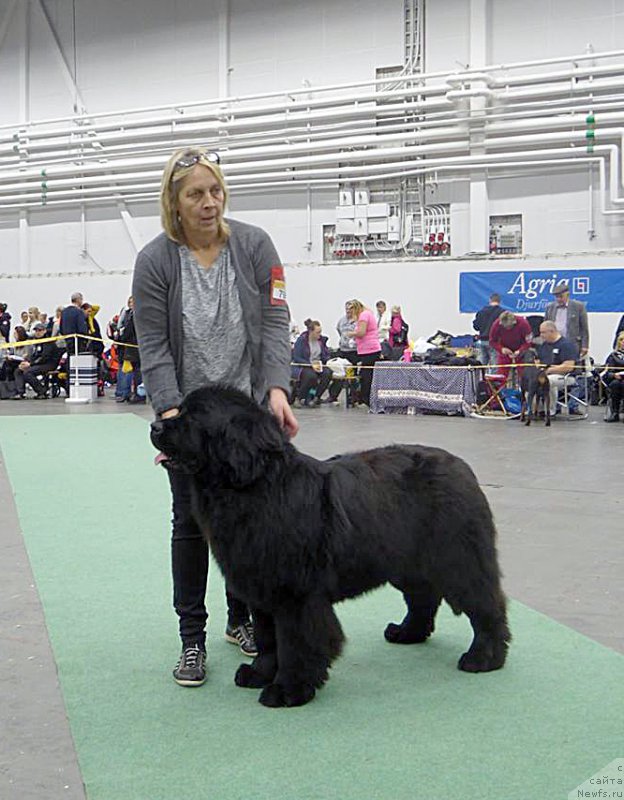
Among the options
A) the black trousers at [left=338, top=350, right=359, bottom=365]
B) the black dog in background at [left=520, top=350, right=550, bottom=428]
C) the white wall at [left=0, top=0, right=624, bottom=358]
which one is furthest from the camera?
the white wall at [left=0, top=0, right=624, bottom=358]

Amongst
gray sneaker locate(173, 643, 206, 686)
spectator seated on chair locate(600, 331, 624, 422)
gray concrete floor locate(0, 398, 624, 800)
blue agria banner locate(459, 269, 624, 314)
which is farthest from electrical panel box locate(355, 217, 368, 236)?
gray sneaker locate(173, 643, 206, 686)

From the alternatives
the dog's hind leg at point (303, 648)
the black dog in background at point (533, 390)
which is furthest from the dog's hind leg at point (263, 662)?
the black dog in background at point (533, 390)

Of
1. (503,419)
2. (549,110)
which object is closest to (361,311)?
(503,419)

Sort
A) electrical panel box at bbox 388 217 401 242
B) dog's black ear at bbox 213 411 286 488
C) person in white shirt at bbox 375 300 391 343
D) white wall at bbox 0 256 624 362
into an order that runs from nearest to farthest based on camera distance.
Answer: dog's black ear at bbox 213 411 286 488
white wall at bbox 0 256 624 362
person in white shirt at bbox 375 300 391 343
electrical panel box at bbox 388 217 401 242

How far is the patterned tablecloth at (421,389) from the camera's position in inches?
526

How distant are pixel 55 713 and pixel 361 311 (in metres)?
11.9

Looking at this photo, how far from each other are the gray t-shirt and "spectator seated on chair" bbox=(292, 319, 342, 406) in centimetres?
1126

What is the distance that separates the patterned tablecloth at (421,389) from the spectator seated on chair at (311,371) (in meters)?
1.26

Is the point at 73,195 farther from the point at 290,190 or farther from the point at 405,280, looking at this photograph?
the point at 405,280

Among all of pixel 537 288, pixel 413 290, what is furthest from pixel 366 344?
pixel 413 290

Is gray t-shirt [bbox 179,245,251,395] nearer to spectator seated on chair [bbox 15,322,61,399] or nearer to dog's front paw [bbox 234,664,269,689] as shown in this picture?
dog's front paw [bbox 234,664,269,689]

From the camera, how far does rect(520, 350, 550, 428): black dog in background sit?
39.7ft

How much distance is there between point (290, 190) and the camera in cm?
A: 2030

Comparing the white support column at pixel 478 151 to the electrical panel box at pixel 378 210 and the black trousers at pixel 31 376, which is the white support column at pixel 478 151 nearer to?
the electrical panel box at pixel 378 210
